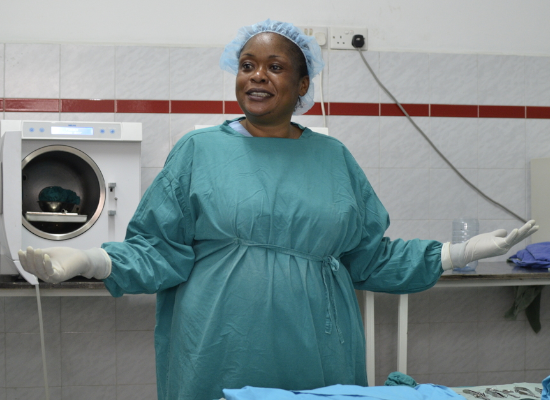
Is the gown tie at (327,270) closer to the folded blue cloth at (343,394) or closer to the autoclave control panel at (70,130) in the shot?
the folded blue cloth at (343,394)

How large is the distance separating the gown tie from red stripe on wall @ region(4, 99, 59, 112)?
2232 millimetres

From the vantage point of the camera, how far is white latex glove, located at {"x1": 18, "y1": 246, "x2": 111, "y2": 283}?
1.15 m

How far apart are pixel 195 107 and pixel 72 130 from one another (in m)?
0.79

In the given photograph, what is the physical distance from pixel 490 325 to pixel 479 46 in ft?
5.86

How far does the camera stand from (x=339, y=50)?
11.1ft

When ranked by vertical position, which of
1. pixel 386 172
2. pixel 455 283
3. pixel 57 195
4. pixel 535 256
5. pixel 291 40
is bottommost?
pixel 455 283

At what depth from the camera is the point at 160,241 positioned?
4.73 ft

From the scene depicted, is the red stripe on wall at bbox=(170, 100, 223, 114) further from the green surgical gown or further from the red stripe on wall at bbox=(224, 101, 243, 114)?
the green surgical gown

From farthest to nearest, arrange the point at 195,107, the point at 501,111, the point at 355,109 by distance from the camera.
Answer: the point at 501,111
the point at 355,109
the point at 195,107

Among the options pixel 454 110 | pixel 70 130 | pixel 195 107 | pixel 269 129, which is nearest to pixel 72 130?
pixel 70 130

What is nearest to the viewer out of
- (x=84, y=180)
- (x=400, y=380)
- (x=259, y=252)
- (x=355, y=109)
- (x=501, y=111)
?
(x=400, y=380)

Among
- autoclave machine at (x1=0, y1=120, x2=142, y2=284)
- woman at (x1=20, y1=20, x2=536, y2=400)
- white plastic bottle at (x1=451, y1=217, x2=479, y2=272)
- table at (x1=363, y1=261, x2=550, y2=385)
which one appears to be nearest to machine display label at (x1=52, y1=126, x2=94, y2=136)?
autoclave machine at (x1=0, y1=120, x2=142, y2=284)

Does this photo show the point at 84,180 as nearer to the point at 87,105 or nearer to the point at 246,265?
the point at 87,105

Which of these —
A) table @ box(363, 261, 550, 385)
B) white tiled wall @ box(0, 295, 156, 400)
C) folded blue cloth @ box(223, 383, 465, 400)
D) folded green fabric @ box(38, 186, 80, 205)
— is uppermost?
folded green fabric @ box(38, 186, 80, 205)
